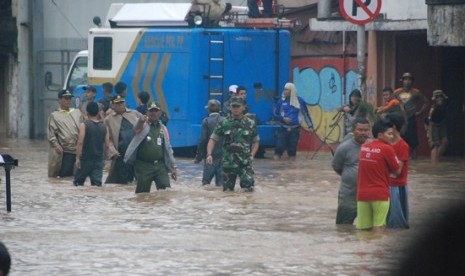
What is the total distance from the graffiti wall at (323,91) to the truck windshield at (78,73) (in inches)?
194

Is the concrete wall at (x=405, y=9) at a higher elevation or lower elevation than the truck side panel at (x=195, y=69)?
higher

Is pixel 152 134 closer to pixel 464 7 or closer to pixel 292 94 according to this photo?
pixel 464 7

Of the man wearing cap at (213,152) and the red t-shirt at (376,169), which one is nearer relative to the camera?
the red t-shirt at (376,169)

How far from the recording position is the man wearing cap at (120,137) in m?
21.9

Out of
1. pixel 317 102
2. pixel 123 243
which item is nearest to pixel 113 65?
pixel 317 102

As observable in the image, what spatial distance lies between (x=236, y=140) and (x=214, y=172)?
6.27ft

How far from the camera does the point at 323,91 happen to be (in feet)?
105

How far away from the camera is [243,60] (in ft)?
95.2

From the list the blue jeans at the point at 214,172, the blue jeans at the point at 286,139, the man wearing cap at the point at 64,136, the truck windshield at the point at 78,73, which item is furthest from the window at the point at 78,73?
the blue jeans at the point at 214,172

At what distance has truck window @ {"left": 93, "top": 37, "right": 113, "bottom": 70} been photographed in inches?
1187

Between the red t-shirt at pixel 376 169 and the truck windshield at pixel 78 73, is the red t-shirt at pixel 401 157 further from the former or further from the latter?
the truck windshield at pixel 78 73

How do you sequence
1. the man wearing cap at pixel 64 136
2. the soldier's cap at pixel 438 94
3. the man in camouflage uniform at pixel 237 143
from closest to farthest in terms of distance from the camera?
the man in camouflage uniform at pixel 237 143, the man wearing cap at pixel 64 136, the soldier's cap at pixel 438 94

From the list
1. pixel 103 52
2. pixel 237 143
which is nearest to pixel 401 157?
pixel 237 143

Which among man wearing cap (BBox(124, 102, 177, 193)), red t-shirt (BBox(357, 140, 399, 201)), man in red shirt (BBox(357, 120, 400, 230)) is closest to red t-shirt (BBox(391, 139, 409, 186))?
man in red shirt (BBox(357, 120, 400, 230))
